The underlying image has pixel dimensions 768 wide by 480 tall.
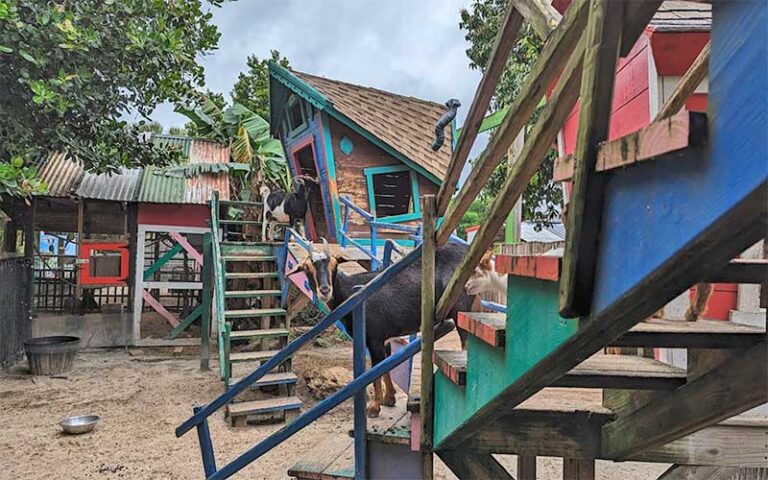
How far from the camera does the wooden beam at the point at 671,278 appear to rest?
0.72 m

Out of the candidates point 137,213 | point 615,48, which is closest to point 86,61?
point 137,213

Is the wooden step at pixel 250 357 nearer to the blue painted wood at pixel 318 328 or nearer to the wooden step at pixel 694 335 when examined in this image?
the blue painted wood at pixel 318 328

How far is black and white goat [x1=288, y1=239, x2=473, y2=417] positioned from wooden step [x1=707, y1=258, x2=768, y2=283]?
258 cm

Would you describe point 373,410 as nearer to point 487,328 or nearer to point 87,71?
point 487,328

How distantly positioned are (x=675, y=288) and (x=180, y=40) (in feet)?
23.6

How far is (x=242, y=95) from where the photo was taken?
51.7 ft

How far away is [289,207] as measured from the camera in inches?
298

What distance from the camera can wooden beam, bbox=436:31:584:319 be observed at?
1041mm

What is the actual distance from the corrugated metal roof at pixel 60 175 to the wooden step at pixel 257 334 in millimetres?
5567

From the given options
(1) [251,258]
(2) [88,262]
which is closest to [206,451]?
(1) [251,258]

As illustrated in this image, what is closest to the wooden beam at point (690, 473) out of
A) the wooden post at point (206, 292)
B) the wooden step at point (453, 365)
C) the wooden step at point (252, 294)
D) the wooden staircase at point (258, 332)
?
the wooden step at point (453, 365)

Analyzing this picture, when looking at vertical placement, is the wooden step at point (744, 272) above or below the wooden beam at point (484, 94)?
below

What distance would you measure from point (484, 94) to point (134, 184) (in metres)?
10.7

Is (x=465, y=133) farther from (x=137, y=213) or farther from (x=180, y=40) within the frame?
(x=137, y=213)
